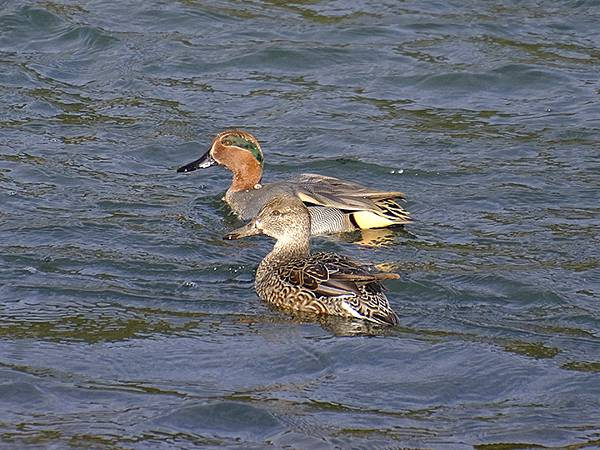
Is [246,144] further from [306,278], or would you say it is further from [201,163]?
[306,278]

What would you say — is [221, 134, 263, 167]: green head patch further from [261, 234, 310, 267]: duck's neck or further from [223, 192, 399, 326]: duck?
[261, 234, 310, 267]: duck's neck

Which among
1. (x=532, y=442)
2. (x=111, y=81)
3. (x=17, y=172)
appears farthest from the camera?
(x=111, y=81)

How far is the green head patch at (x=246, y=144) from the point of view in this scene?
452 inches

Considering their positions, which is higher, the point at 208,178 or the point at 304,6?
the point at 304,6

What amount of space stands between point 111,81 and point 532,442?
8.30m

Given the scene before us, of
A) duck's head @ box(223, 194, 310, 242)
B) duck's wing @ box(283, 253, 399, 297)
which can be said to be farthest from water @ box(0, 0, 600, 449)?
duck's head @ box(223, 194, 310, 242)

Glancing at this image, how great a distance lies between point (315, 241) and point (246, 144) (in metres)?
1.28

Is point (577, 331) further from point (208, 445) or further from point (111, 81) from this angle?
point (111, 81)

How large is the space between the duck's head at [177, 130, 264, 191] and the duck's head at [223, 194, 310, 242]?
7.17ft

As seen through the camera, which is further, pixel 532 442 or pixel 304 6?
pixel 304 6

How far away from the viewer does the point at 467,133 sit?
41.4ft

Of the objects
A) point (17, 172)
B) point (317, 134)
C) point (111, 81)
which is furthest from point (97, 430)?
point (111, 81)

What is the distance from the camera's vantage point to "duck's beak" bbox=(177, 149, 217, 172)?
38.1ft

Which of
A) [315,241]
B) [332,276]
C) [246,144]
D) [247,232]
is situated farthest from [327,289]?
[246,144]
